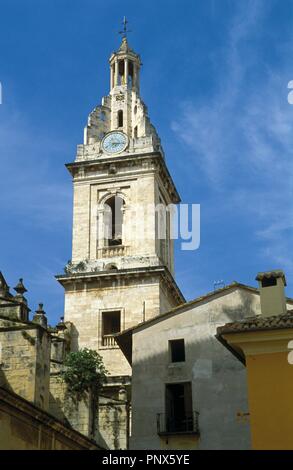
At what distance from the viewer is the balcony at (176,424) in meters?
27.9

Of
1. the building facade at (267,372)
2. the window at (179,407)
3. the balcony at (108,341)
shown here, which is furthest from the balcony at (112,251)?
the building facade at (267,372)

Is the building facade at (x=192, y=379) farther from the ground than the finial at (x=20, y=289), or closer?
closer

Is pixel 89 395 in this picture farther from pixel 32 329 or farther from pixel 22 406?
pixel 22 406

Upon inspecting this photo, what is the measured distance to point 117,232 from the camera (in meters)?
53.5

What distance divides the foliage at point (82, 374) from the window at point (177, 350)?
24.1 feet

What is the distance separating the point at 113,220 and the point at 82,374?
659 inches

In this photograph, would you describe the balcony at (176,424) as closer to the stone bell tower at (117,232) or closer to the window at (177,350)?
the window at (177,350)

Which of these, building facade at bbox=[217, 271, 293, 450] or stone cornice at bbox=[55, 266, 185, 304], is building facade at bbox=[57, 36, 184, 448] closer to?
stone cornice at bbox=[55, 266, 185, 304]

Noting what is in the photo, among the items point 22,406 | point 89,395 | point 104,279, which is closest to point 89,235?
point 104,279

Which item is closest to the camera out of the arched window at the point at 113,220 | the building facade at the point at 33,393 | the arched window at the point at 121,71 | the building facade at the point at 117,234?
the building facade at the point at 33,393

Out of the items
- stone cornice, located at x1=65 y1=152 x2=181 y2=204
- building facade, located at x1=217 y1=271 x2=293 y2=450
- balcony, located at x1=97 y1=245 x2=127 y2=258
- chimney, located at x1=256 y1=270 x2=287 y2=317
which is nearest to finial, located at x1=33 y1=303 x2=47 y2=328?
balcony, located at x1=97 y1=245 x2=127 y2=258

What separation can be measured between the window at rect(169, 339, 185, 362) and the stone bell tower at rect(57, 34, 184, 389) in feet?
51.8

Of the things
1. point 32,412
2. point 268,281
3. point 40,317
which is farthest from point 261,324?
point 40,317

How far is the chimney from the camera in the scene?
20562 mm
